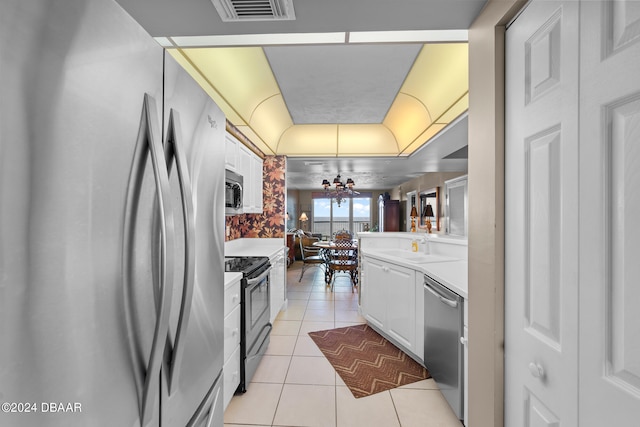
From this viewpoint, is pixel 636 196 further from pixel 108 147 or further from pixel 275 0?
pixel 275 0

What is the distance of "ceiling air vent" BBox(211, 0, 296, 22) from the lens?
3.76ft

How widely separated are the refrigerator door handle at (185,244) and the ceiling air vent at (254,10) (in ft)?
2.24

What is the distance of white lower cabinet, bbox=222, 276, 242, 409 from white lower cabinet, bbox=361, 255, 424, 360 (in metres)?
1.50

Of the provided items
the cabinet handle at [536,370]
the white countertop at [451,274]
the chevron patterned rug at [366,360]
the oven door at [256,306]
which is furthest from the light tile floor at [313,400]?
the cabinet handle at [536,370]

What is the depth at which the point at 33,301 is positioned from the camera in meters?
0.45

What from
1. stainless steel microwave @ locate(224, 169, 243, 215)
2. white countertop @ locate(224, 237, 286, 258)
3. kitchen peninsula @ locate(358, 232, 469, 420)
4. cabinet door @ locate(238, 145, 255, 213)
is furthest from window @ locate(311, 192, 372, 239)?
stainless steel microwave @ locate(224, 169, 243, 215)

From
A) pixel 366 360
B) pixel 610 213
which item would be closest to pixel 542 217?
pixel 610 213

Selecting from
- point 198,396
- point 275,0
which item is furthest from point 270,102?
point 198,396

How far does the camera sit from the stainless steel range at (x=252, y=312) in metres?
2.04

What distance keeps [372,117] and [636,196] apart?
3075 mm

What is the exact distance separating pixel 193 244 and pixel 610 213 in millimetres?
1128

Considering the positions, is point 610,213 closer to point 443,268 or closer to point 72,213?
point 72,213

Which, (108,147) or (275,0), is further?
(275,0)

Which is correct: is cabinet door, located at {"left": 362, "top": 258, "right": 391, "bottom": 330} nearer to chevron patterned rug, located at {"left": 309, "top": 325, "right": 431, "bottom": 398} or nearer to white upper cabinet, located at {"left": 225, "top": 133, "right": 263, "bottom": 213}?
chevron patterned rug, located at {"left": 309, "top": 325, "right": 431, "bottom": 398}
